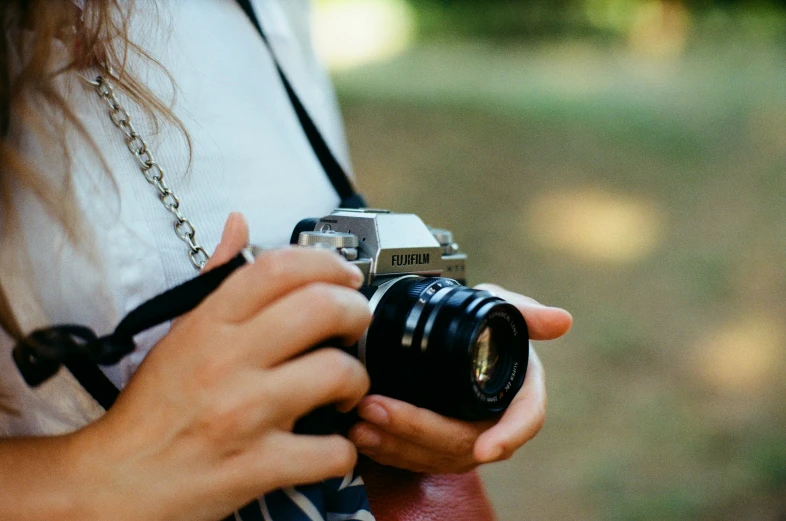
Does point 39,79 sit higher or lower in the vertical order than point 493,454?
higher

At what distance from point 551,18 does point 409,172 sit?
0.94m

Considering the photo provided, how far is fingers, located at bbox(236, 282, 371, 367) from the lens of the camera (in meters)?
0.37

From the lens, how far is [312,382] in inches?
15.2

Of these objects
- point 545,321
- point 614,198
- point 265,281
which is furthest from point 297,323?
point 614,198

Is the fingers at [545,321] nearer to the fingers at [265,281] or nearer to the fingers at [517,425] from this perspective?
the fingers at [517,425]

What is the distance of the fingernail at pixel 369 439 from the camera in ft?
1.54

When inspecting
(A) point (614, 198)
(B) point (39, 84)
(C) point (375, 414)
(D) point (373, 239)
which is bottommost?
(A) point (614, 198)

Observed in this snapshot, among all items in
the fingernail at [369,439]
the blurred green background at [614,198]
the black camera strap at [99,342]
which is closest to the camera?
the black camera strap at [99,342]

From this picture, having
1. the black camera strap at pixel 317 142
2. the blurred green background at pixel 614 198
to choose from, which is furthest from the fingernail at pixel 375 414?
the blurred green background at pixel 614 198

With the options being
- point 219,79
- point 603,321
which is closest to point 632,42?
point 603,321

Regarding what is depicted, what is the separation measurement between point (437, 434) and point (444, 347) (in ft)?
0.20

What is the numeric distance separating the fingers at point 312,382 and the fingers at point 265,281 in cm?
4

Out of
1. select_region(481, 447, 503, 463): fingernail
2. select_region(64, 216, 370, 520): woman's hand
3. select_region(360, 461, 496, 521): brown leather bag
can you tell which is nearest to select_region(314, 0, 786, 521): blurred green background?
select_region(360, 461, 496, 521): brown leather bag

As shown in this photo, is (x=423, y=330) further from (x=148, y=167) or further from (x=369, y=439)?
(x=148, y=167)
